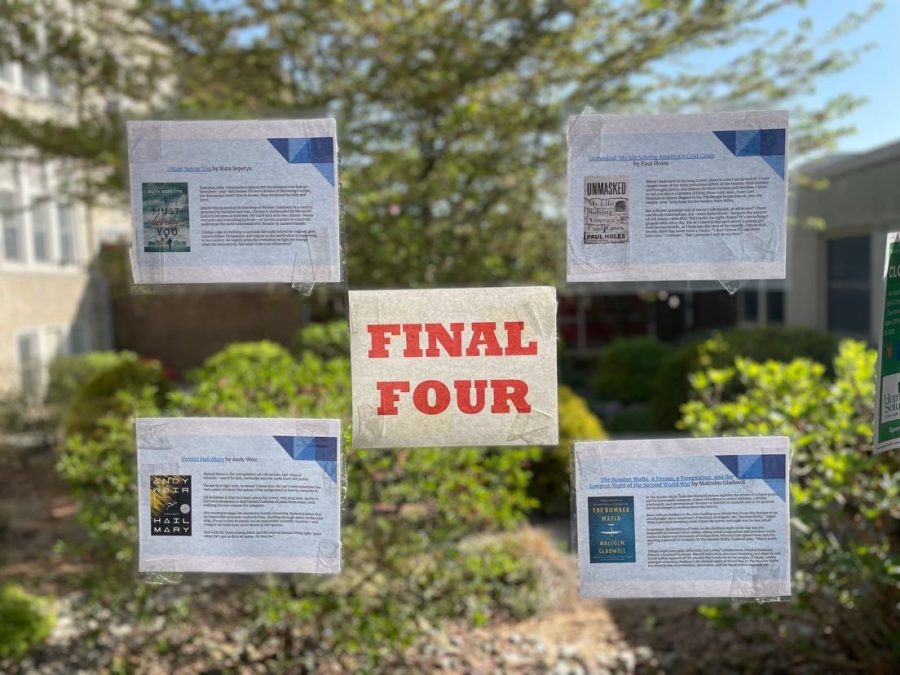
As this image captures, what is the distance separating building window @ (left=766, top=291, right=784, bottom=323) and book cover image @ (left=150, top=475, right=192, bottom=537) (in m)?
13.5

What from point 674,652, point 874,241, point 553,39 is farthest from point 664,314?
point 674,652

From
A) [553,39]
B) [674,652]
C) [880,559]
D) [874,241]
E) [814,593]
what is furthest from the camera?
[874,241]

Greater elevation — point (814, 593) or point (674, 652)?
point (814, 593)

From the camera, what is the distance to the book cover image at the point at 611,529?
1658mm

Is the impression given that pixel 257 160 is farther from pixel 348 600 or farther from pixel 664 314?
pixel 664 314

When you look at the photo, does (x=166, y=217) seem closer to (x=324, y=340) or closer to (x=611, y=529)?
(x=611, y=529)

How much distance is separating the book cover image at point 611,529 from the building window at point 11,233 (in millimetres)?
14892

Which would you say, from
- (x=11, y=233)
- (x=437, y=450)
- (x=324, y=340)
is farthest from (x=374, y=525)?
(x=11, y=233)

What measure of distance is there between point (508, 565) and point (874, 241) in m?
7.91

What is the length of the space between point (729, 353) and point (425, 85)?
15.6 feet

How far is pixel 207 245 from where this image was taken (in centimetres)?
164

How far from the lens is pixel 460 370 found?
1650mm

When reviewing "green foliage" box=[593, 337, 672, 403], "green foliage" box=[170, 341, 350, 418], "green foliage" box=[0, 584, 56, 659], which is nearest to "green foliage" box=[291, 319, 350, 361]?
"green foliage" box=[593, 337, 672, 403]

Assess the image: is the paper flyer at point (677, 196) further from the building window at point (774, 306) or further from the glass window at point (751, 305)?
the glass window at point (751, 305)
